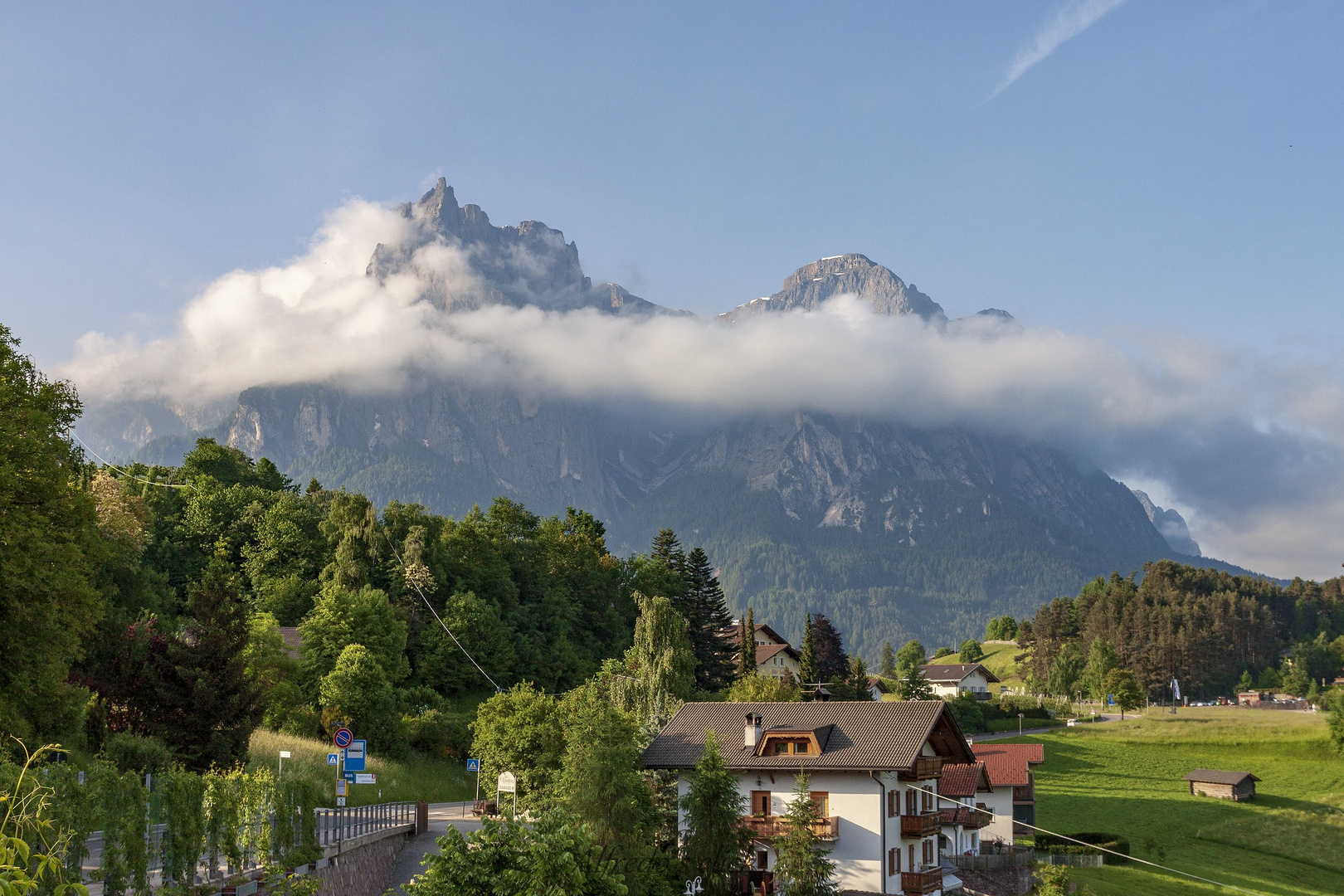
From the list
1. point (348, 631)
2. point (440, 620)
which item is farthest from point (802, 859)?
point (440, 620)

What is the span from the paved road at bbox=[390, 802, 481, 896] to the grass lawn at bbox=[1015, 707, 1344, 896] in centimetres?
→ 3156

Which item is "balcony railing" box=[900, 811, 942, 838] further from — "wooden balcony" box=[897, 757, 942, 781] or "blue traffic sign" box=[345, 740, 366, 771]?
"blue traffic sign" box=[345, 740, 366, 771]

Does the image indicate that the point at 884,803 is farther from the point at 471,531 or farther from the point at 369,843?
the point at 471,531

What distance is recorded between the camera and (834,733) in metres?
47.9

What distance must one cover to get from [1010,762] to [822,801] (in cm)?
2900

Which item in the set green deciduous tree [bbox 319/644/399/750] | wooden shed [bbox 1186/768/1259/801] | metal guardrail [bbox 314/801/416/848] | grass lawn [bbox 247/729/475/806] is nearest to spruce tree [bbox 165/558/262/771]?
grass lawn [bbox 247/729/475/806]

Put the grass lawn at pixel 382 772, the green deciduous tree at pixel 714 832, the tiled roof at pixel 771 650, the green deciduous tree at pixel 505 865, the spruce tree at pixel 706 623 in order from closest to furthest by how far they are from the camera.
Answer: the green deciduous tree at pixel 505 865 < the green deciduous tree at pixel 714 832 < the grass lawn at pixel 382 772 < the spruce tree at pixel 706 623 < the tiled roof at pixel 771 650

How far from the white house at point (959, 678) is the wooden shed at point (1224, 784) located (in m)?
77.0

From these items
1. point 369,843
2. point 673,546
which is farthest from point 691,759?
point 673,546

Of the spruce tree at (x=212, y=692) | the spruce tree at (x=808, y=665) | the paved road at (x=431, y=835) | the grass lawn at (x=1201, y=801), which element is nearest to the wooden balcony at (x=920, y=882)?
the grass lawn at (x=1201, y=801)

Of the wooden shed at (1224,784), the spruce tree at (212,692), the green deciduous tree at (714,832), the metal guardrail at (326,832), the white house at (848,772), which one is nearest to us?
the metal guardrail at (326,832)

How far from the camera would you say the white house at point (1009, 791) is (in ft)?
222

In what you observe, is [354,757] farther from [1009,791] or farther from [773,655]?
[773,655]

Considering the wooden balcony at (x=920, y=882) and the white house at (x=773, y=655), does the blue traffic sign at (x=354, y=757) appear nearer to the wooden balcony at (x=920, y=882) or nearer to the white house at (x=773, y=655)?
the wooden balcony at (x=920, y=882)
